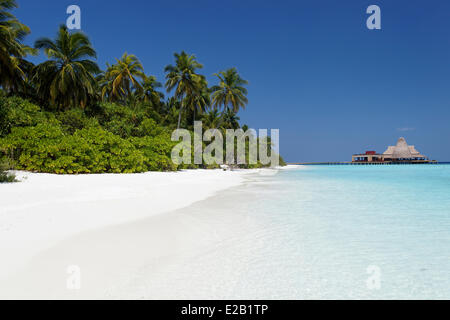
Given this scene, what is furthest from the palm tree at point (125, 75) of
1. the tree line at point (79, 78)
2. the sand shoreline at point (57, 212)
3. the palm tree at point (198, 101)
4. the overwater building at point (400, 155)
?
the overwater building at point (400, 155)

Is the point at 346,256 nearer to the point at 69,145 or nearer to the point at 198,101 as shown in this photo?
the point at 69,145

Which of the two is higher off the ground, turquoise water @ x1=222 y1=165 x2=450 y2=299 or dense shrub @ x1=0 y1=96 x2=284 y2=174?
dense shrub @ x1=0 y1=96 x2=284 y2=174

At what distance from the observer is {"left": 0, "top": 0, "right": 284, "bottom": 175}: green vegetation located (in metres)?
13.1

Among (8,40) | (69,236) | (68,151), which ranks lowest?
(69,236)

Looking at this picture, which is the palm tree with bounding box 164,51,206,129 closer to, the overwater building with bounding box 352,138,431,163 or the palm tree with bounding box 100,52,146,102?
the palm tree with bounding box 100,52,146,102

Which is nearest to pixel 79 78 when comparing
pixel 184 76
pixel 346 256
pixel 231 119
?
pixel 184 76

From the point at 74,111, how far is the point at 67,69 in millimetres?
4206

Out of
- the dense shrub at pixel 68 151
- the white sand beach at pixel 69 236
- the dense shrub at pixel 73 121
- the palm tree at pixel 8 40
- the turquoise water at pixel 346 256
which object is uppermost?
the palm tree at pixel 8 40

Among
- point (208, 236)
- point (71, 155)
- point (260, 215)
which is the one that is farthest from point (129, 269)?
point (71, 155)

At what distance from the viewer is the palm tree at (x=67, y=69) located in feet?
64.6

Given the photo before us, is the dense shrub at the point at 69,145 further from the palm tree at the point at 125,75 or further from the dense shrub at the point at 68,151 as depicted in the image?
the palm tree at the point at 125,75

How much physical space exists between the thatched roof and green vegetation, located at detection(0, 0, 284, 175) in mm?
116039

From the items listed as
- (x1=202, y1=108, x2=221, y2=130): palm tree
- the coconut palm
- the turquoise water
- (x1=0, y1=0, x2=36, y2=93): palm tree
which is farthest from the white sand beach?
the coconut palm

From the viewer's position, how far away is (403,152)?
119250 millimetres
